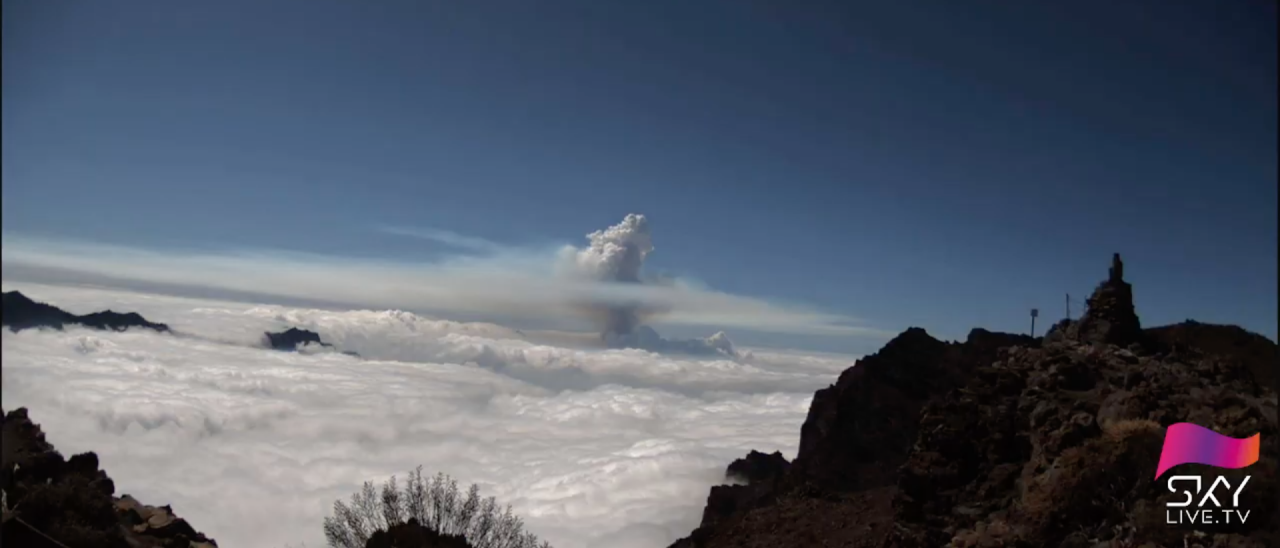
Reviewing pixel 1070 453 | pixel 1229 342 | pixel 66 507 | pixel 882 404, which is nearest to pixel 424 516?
pixel 66 507

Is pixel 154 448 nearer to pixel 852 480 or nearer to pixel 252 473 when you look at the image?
pixel 252 473

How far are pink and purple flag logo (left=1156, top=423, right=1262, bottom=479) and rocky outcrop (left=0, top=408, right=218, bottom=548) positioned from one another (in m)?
33.3

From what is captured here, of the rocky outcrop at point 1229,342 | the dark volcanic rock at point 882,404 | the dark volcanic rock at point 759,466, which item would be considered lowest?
the dark volcanic rock at point 759,466

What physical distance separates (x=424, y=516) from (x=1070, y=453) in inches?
1109

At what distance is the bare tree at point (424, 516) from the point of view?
115ft

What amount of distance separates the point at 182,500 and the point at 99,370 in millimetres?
79273

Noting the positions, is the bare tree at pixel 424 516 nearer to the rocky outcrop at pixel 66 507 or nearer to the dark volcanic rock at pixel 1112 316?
the rocky outcrop at pixel 66 507

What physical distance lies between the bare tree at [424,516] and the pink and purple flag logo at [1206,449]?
2868cm

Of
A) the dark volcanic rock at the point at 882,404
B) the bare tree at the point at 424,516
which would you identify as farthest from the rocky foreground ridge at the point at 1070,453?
the dark volcanic rock at the point at 882,404

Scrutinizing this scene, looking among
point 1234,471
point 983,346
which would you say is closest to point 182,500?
point 983,346

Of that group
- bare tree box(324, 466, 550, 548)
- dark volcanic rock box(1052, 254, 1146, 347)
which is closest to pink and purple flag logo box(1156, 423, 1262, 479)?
dark volcanic rock box(1052, 254, 1146, 347)

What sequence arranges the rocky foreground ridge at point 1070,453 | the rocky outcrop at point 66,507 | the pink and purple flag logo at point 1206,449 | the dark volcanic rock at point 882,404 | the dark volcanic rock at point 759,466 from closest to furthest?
the rocky foreground ridge at point 1070,453, the pink and purple flag logo at point 1206,449, the rocky outcrop at point 66,507, the dark volcanic rock at point 882,404, the dark volcanic rock at point 759,466

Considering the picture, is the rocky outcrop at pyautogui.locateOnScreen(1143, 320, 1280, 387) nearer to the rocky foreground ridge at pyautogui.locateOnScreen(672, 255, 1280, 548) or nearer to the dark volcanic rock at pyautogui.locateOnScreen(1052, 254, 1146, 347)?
the rocky foreground ridge at pyautogui.locateOnScreen(672, 255, 1280, 548)

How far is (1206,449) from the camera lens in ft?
60.1
